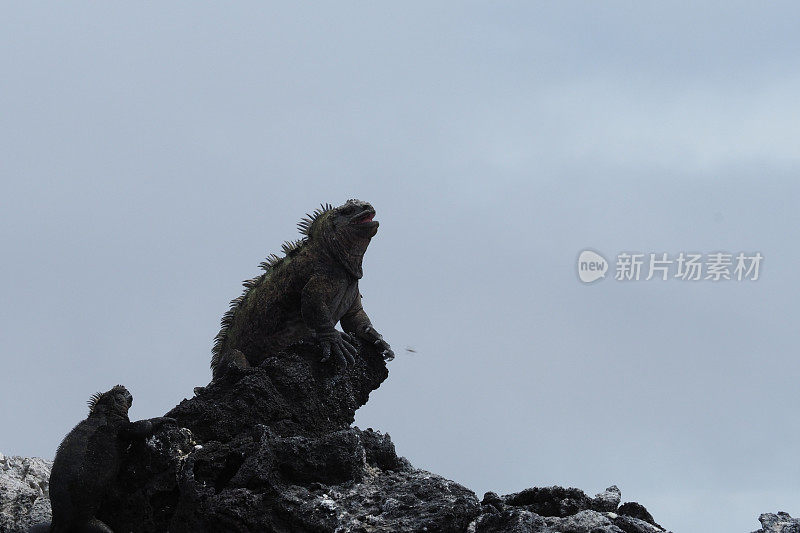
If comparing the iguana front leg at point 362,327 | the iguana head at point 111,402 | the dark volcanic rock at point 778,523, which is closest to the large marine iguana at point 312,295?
the iguana front leg at point 362,327

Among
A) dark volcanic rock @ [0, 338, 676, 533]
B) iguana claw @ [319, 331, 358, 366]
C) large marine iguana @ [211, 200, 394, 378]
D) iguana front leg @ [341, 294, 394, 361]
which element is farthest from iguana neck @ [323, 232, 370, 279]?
dark volcanic rock @ [0, 338, 676, 533]

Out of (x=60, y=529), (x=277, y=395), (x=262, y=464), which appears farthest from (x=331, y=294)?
(x=60, y=529)

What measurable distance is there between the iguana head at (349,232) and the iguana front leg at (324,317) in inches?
11.1

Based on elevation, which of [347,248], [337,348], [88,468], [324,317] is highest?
[347,248]

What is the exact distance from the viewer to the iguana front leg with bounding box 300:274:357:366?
10.4 meters

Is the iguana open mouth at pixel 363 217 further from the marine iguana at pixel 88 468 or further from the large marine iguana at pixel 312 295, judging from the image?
the marine iguana at pixel 88 468

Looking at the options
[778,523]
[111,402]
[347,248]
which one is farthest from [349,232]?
[778,523]

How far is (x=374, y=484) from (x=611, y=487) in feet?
6.31

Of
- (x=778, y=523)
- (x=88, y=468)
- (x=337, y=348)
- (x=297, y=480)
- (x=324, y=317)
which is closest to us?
(x=778, y=523)

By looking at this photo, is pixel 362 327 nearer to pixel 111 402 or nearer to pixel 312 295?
pixel 312 295

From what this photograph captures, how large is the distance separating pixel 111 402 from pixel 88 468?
2.12ft

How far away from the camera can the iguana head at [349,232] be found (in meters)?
10.9

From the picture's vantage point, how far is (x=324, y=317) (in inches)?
417

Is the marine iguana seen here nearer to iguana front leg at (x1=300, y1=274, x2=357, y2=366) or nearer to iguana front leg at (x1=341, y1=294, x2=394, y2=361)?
iguana front leg at (x1=300, y1=274, x2=357, y2=366)
